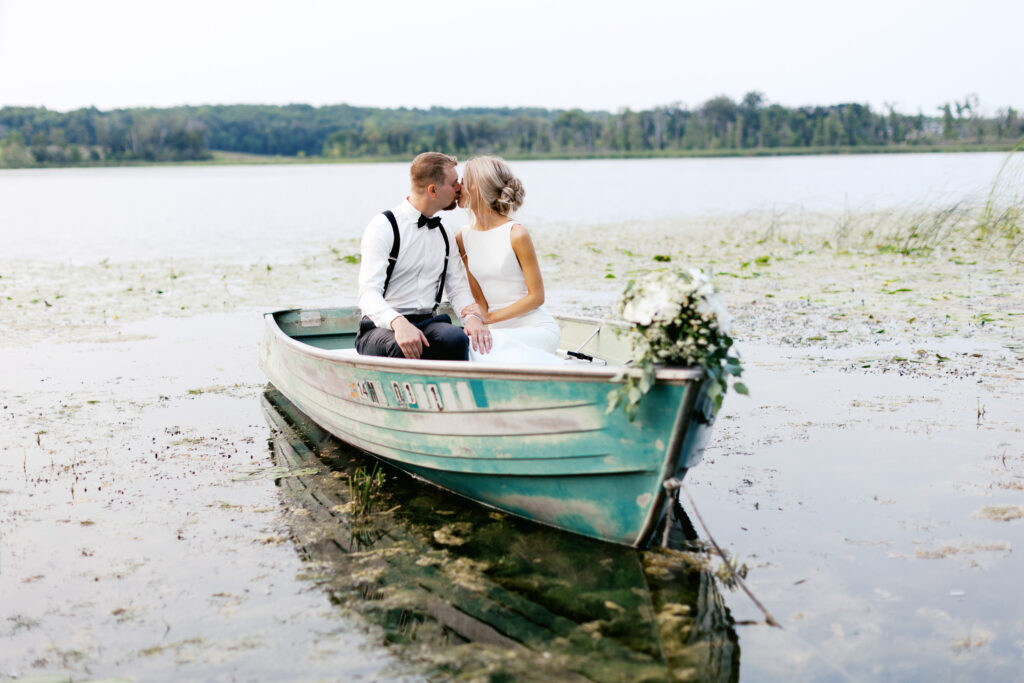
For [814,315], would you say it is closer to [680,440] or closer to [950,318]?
[950,318]

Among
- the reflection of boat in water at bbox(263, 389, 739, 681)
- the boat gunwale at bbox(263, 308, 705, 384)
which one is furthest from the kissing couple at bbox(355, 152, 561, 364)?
the reflection of boat in water at bbox(263, 389, 739, 681)

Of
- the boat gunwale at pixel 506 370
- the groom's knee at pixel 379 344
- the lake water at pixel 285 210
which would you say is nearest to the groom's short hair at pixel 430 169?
the groom's knee at pixel 379 344

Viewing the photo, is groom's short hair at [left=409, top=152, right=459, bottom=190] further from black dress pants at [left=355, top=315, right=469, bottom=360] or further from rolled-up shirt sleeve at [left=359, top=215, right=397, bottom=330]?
black dress pants at [left=355, top=315, right=469, bottom=360]

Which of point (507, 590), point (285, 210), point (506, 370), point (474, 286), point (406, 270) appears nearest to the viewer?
point (507, 590)

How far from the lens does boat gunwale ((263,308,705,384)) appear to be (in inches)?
137

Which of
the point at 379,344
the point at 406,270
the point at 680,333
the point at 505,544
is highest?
the point at 406,270

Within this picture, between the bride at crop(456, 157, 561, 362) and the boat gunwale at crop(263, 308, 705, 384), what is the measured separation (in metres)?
0.54

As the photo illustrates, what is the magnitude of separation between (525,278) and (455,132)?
102560 mm

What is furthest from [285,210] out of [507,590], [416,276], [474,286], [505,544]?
[507,590]

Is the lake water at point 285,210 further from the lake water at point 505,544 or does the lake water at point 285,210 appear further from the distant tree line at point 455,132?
the distant tree line at point 455,132

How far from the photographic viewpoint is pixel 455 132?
343 feet

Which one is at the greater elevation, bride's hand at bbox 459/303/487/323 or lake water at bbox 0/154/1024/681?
bride's hand at bbox 459/303/487/323

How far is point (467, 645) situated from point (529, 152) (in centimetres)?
10752

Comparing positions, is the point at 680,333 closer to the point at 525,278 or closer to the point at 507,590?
the point at 507,590
